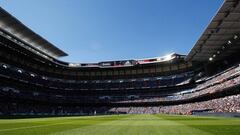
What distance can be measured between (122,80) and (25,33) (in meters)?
50.8

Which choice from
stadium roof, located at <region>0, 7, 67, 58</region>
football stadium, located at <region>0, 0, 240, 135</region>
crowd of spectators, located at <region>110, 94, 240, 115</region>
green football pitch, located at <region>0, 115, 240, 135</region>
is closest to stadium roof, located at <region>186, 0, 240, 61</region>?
football stadium, located at <region>0, 0, 240, 135</region>

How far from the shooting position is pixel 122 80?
11806cm

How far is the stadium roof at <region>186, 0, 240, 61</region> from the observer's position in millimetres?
42737

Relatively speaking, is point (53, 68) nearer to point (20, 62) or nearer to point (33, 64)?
point (33, 64)

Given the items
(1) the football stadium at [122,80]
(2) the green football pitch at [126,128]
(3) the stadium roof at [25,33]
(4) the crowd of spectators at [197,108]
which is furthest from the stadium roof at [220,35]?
(3) the stadium roof at [25,33]

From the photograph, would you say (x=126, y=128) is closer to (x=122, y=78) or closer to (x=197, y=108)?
(x=197, y=108)

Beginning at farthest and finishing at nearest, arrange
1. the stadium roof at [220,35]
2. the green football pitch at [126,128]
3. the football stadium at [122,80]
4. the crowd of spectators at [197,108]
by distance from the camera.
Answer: the football stadium at [122,80]
the crowd of spectators at [197,108]
the stadium roof at [220,35]
the green football pitch at [126,128]

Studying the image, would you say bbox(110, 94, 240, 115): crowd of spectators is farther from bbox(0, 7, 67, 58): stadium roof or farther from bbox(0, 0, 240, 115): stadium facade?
bbox(0, 7, 67, 58): stadium roof

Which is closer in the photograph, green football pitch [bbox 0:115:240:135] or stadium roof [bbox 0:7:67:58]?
green football pitch [bbox 0:115:240:135]

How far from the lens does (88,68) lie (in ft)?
388

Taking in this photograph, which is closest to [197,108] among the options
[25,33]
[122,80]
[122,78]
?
[122,80]

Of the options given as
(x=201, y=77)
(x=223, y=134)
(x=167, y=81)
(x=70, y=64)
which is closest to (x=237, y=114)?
(x=223, y=134)

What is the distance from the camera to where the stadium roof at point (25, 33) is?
6675 centimetres

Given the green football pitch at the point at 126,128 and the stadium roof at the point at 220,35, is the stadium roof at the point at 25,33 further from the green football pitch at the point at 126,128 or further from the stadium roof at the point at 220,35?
the green football pitch at the point at 126,128
